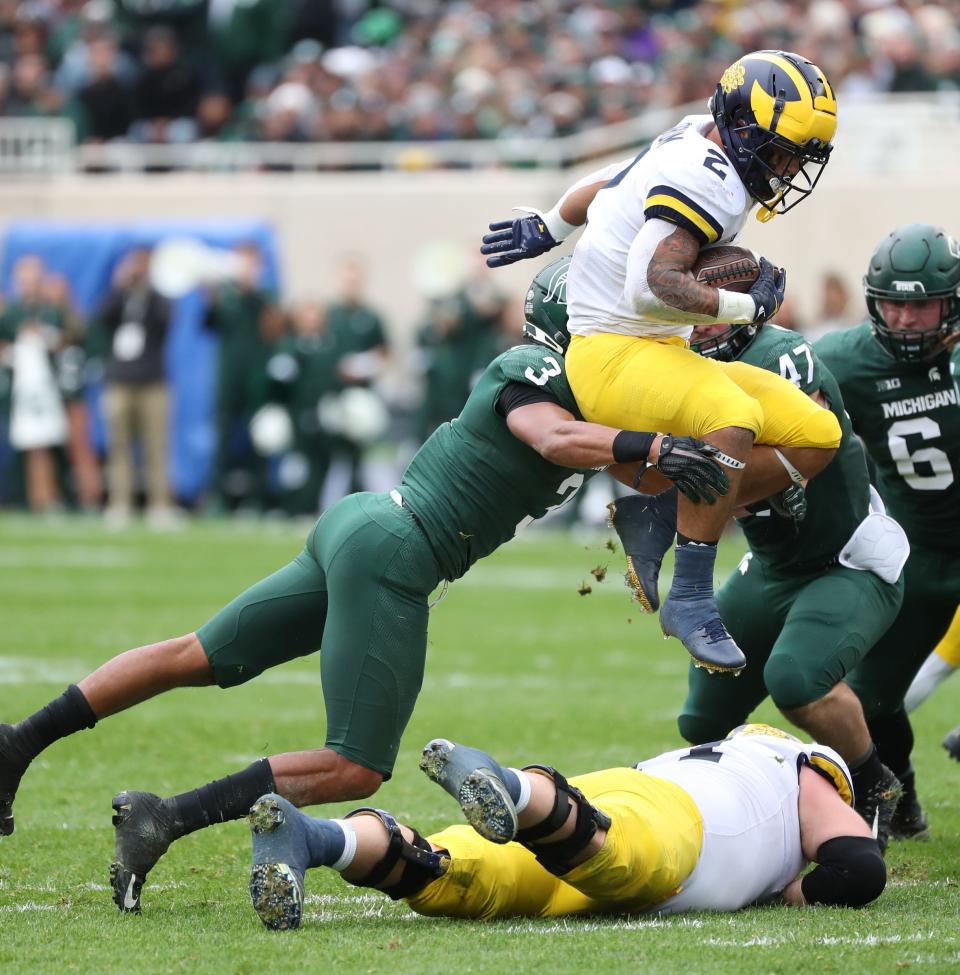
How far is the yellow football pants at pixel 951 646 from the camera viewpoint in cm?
613

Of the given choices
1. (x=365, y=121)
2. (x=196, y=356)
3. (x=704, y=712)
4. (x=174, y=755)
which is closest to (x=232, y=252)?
(x=196, y=356)

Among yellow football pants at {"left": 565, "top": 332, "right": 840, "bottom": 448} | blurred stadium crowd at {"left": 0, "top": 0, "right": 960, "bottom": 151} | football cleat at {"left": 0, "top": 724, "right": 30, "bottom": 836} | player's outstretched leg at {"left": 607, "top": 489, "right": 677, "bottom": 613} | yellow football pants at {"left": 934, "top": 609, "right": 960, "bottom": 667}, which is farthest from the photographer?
blurred stadium crowd at {"left": 0, "top": 0, "right": 960, "bottom": 151}

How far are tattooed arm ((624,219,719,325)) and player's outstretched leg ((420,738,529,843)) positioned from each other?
48.3 inches

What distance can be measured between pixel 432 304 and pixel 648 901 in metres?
12.9

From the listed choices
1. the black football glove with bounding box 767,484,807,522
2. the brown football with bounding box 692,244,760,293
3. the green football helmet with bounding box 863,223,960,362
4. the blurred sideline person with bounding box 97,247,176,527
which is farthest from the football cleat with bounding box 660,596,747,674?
the blurred sideline person with bounding box 97,247,176,527

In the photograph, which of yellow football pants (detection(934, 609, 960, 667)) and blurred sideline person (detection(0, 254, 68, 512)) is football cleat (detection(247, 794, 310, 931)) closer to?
yellow football pants (detection(934, 609, 960, 667))

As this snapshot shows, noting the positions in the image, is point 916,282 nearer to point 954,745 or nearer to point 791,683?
point 791,683

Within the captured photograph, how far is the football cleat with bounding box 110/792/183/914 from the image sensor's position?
4.37m

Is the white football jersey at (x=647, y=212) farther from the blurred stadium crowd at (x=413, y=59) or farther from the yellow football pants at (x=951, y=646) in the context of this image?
the blurred stadium crowd at (x=413, y=59)

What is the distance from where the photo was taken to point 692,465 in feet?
14.6

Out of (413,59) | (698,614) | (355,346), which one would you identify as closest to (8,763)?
(698,614)

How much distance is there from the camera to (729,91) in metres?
4.65

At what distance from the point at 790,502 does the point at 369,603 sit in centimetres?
121

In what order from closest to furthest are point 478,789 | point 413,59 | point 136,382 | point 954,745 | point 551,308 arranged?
point 478,789 < point 551,308 < point 954,745 < point 136,382 < point 413,59
